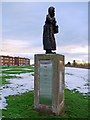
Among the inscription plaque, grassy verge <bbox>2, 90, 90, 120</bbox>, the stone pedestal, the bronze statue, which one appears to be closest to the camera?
grassy verge <bbox>2, 90, 90, 120</bbox>

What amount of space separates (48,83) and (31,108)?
1447 mm

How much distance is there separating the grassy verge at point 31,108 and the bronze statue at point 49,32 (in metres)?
2.62

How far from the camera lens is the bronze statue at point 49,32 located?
12.7m

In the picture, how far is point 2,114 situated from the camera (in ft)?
38.7

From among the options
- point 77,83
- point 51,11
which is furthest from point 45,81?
point 77,83

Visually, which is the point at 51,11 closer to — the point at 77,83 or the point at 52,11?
the point at 52,11

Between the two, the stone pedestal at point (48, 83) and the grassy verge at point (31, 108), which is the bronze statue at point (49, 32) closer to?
the stone pedestal at point (48, 83)

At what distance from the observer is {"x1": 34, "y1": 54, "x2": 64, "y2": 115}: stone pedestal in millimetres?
11977

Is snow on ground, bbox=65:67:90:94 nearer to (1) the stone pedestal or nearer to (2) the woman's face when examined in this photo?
(1) the stone pedestal

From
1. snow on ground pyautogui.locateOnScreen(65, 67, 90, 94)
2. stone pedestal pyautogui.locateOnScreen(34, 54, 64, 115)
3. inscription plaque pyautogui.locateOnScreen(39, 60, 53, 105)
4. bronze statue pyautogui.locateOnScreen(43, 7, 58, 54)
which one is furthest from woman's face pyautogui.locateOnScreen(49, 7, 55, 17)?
Answer: snow on ground pyautogui.locateOnScreen(65, 67, 90, 94)

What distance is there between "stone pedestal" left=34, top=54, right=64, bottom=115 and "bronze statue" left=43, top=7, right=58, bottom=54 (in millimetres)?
620

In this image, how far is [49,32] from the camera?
12875 millimetres

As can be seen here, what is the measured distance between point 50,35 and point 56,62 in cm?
150

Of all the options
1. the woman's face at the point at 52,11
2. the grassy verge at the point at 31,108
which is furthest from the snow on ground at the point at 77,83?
the woman's face at the point at 52,11
